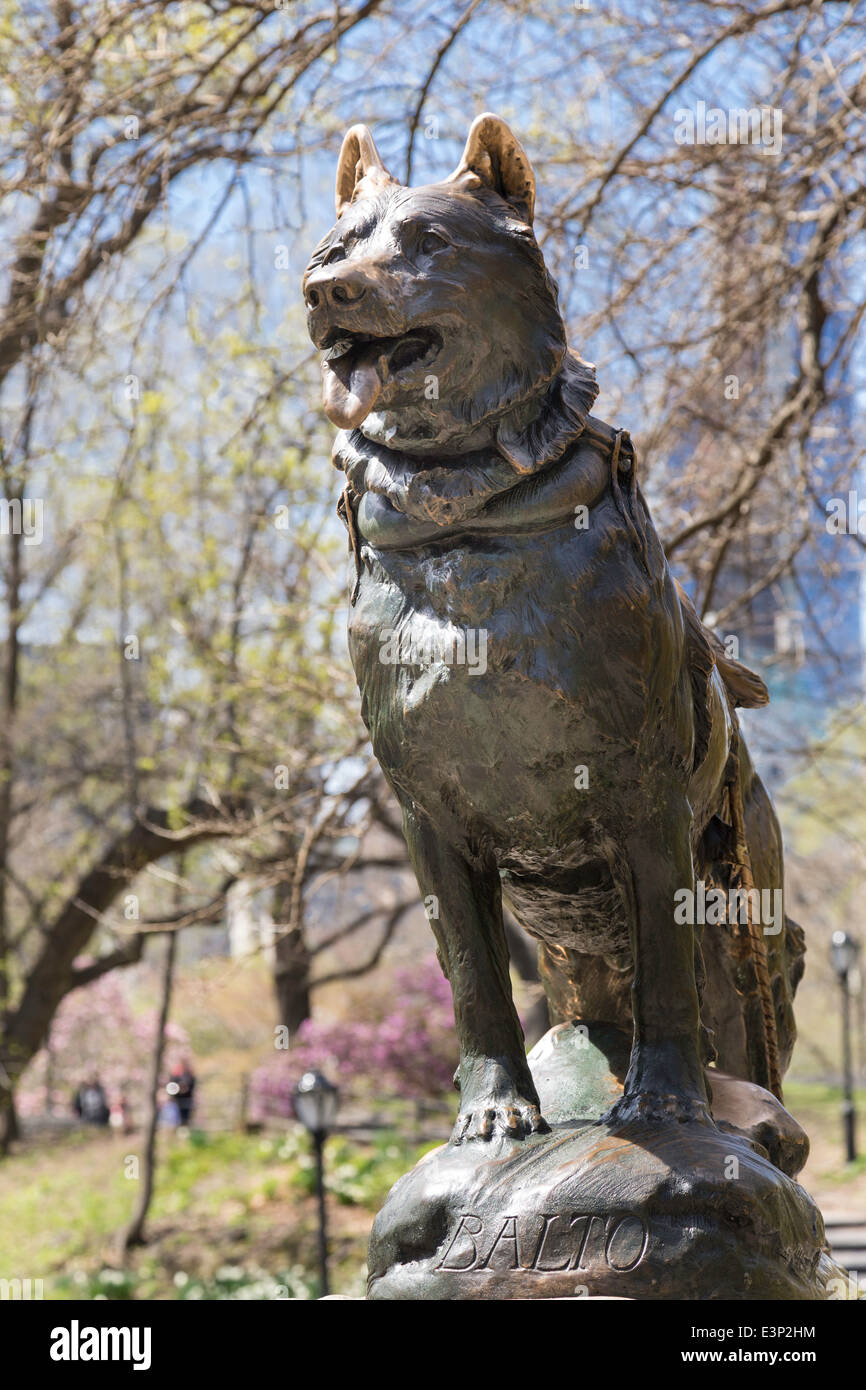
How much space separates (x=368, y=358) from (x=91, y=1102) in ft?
68.0

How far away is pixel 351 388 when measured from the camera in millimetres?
2451

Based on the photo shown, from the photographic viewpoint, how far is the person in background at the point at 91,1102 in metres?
21.0

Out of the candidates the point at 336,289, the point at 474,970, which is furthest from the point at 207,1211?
the point at 336,289

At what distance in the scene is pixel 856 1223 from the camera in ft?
45.0

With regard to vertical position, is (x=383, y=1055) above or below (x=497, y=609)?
below

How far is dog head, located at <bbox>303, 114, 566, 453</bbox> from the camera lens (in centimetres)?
243

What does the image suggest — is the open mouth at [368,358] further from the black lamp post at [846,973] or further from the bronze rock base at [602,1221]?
the black lamp post at [846,973]

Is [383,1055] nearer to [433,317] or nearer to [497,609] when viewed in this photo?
[497,609]

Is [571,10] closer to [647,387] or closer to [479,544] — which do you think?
[647,387]

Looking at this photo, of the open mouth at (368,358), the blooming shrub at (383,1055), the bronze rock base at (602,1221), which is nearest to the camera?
the bronze rock base at (602,1221)

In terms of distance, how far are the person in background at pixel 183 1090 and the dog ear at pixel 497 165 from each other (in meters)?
11.2

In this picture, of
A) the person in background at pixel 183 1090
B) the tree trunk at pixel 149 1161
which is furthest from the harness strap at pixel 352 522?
the tree trunk at pixel 149 1161
